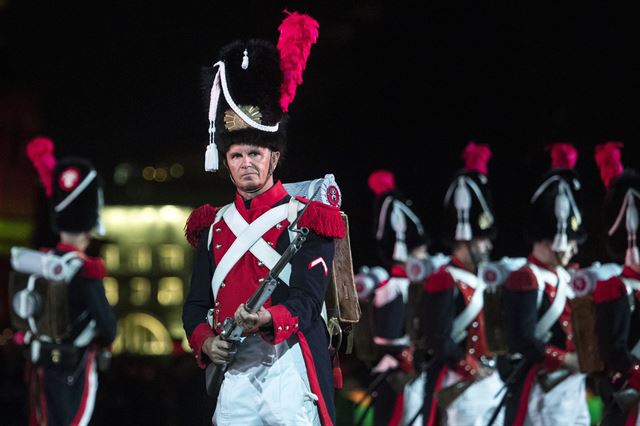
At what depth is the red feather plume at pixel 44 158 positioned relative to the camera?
10.5 metres

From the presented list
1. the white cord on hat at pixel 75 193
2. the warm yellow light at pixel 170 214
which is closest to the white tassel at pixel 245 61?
the white cord on hat at pixel 75 193

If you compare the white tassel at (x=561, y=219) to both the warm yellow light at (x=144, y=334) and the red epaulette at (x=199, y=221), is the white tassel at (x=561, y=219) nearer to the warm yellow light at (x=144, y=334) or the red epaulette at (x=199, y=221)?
the red epaulette at (x=199, y=221)

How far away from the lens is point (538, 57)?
16.5 metres

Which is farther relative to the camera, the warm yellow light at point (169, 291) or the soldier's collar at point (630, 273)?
the warm yellow light at point (169, 291)

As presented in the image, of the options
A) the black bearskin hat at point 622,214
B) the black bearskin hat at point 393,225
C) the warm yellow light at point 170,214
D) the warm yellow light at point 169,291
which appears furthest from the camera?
the warm yellow light at point 169,291

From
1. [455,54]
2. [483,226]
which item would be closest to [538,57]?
[455,54]

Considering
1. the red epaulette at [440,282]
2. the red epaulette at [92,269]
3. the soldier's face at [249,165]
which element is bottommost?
the red epaulette at [440,282]

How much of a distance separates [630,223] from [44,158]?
448 centimetres

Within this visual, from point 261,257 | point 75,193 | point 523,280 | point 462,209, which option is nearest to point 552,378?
point 523,280

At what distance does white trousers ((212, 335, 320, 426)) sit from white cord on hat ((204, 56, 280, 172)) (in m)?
0.75

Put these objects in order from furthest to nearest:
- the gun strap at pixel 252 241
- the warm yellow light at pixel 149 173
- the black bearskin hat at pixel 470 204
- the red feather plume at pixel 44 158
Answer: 1. the warm yellow light at pixel 149 173
2. the black bearskin hat at pixel 470 204
3. the red feather plume at pixel 44 158
4. the gun strap at pixel 252 241

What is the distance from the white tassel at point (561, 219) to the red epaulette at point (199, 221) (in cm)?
427

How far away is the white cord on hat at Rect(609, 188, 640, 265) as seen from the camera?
8.68 m

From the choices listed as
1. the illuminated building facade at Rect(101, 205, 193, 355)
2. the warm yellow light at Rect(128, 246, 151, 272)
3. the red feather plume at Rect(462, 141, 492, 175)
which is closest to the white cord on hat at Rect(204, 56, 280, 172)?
the red feather plume at Rect(462, 141, 492, 175)
